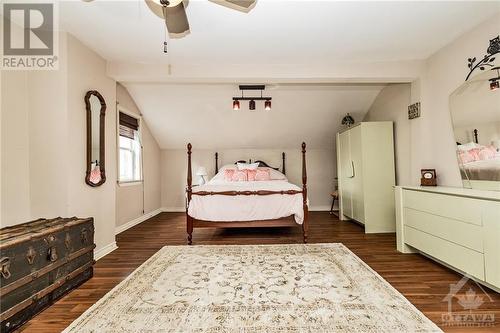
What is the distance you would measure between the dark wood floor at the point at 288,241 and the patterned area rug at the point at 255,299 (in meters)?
0.14

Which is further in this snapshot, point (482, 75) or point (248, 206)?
point (248, 206)

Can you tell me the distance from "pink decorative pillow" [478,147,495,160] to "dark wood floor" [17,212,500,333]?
1.14 m

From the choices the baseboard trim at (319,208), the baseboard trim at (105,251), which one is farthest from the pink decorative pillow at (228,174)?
the baseboard trim at (105,251)

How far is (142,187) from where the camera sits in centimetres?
504

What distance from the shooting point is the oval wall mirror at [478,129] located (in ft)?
7.57

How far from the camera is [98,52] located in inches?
120

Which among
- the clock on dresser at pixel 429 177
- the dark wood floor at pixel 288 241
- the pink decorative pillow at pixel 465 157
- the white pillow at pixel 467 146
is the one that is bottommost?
the dark wood floor at pixel 288 241

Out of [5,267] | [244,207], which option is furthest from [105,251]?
[244,207]

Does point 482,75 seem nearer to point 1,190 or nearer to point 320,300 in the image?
point 320,300

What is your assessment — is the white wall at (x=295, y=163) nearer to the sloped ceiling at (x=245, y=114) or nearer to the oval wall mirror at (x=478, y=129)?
the sloped ceiling at (x=245, y=114)

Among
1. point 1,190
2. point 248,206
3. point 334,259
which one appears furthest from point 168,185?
point 334,259

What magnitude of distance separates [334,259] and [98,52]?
363 centimetres

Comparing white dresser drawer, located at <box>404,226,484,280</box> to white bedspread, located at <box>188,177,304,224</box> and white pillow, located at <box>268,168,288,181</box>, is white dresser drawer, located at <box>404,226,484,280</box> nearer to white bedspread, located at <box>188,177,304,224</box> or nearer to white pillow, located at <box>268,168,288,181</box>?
white bedspread, located at <box>188,177,304,224</box>

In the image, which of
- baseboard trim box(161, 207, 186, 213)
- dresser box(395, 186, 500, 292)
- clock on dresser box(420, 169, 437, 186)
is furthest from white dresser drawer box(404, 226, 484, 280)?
baseboard trim box(161, 207, 186, 213)
